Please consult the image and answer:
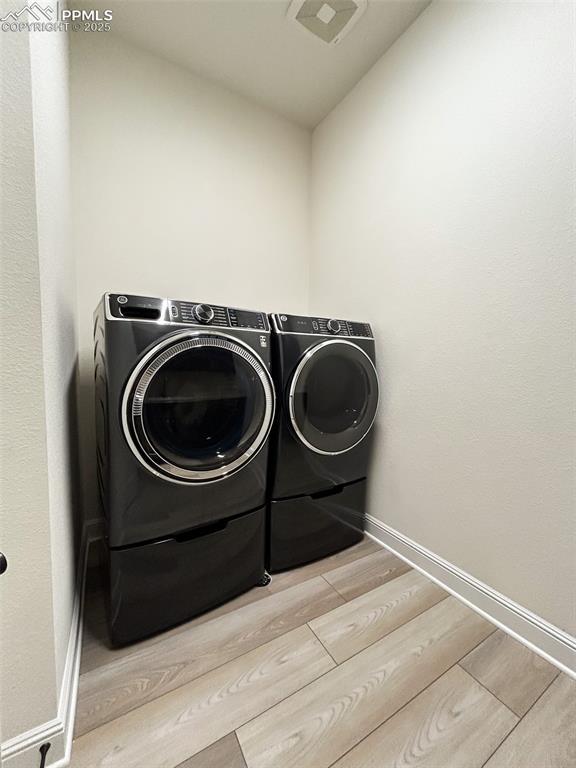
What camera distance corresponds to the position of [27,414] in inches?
22.2

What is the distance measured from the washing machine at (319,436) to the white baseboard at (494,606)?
24cm

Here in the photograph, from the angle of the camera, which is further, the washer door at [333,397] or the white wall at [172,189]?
the white wall at [172,189]

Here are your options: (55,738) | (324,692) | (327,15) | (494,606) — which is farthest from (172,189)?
(494,606)

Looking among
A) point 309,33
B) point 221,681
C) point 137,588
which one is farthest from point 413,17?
point 221,681

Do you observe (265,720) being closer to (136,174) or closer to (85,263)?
(85,263)

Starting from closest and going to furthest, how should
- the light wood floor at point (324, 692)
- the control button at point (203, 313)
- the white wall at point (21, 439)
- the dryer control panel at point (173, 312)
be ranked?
the white wall at point (21, 439), the light wood floor at point (324, 692), the dryer control panel at point (173, 312), the control button at point (203, 313)

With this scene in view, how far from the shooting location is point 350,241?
65.9 inches

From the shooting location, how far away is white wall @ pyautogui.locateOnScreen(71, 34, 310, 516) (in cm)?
139

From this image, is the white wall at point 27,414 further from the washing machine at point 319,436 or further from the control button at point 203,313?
the washing machine at point 319,436

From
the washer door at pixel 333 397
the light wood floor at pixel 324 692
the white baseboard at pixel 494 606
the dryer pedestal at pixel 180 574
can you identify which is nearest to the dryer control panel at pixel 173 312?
the washer door at pixel 333 397

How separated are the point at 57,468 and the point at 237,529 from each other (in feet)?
2.03

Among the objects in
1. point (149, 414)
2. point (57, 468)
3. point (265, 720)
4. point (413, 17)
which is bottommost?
point (265, 720)

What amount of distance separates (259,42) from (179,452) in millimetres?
1881

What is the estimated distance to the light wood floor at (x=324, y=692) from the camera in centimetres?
70
